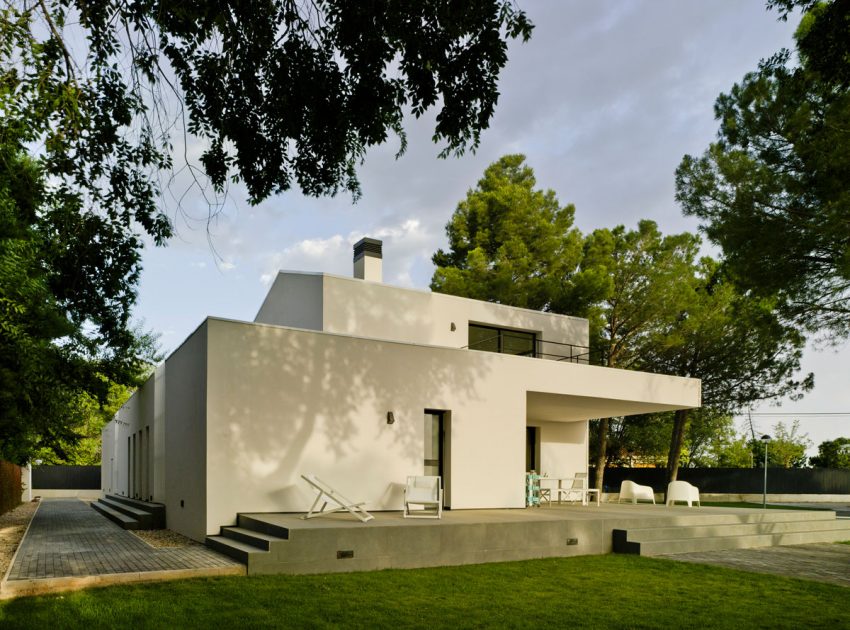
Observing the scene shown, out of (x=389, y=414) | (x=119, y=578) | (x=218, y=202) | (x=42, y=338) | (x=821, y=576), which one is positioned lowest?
(x=821, y=576)

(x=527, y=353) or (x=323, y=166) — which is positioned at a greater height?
(x=323, y=166)

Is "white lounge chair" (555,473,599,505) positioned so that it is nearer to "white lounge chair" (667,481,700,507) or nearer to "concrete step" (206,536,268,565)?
"white lounge chair" (667,481,700,507)

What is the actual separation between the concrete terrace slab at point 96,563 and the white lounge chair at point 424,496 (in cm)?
321

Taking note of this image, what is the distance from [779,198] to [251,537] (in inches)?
546

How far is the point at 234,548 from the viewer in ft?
30.0

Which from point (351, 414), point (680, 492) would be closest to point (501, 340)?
point (680, 492)

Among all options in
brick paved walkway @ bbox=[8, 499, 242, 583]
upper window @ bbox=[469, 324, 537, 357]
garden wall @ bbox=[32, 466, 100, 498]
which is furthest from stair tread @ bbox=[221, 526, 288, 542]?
garden wall @ bbox=[32, 466, 100, 498]

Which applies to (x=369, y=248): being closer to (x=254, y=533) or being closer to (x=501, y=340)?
(x=501, y=340)

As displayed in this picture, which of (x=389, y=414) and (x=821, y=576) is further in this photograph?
(x=389, y=414)

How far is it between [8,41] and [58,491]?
34736 millimetres

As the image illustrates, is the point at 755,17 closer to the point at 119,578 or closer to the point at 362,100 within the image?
the point at 362,100

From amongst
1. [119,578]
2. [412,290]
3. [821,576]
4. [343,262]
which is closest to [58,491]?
[343,262]

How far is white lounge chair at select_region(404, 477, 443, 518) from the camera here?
11.3 m

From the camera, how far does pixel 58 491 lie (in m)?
34.2
